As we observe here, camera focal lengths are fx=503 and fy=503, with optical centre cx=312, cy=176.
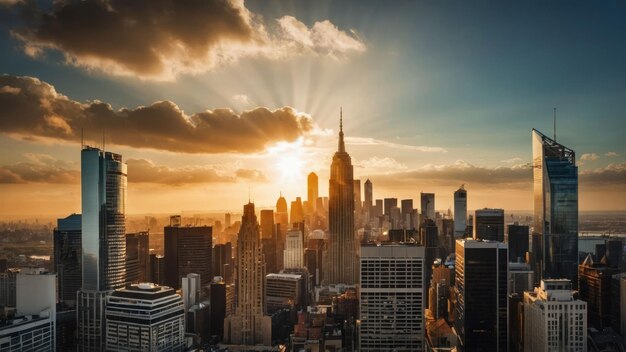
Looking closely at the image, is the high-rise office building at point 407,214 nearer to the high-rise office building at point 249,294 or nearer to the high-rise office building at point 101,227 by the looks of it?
the high-rise office building at point 249,294

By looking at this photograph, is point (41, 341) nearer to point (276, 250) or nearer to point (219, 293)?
point (219, 293)

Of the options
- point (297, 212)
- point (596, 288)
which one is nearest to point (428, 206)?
point (297, 212)

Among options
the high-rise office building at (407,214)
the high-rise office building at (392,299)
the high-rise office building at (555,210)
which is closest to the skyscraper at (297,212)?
the high-rise office building at (407,214)

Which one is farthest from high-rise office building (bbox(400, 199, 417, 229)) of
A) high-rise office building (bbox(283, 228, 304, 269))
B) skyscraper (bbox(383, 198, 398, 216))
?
high-rise office building (bbox(283, 228, 304, 269))

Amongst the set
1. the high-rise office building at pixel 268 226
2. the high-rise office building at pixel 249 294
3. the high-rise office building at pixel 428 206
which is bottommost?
the high-rise office building at pixel 249 294

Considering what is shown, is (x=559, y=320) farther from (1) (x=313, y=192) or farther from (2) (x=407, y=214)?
(1) (x=313, y=192)
